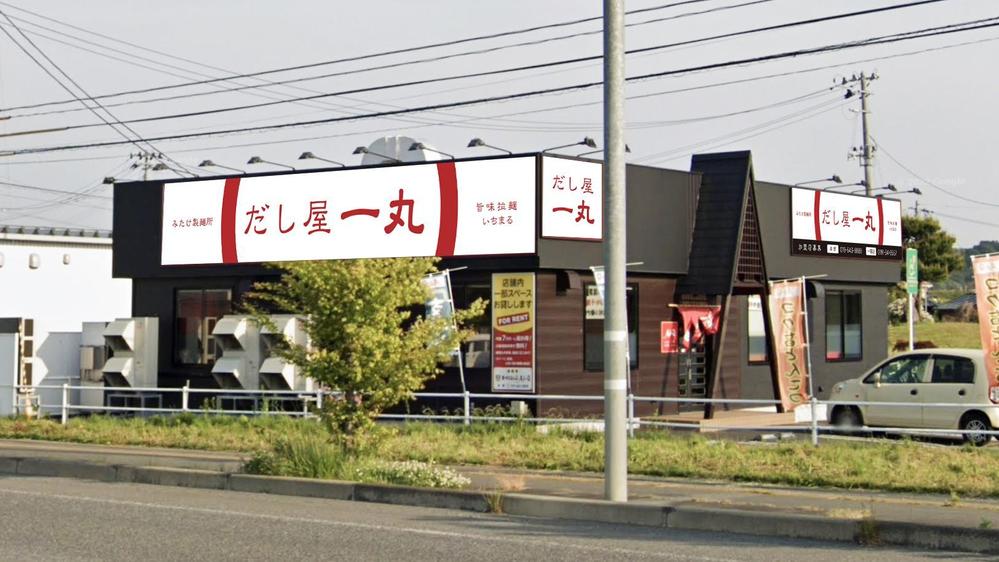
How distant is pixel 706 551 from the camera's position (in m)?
10.7

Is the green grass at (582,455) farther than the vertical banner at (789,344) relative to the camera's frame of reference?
No

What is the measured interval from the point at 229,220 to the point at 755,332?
12789 mm

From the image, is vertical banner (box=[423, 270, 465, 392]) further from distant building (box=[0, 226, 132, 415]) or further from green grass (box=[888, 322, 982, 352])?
green grass (box=[888, 322, 982, 352])

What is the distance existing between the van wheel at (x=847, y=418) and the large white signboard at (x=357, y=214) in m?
6.35

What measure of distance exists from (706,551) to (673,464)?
6507 mm

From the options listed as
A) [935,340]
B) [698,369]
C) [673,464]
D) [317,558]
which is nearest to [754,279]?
[698,369]

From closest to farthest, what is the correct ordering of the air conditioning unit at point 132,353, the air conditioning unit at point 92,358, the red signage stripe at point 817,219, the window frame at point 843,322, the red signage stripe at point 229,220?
the red signage stripe at point 229,220 → the air conditioning unit at point 132,353 → the air conditioning unit at point 92,358 → the red signage stripe at point 817,219 → the window frame at point 843,322

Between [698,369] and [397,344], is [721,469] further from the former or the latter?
[698,369]

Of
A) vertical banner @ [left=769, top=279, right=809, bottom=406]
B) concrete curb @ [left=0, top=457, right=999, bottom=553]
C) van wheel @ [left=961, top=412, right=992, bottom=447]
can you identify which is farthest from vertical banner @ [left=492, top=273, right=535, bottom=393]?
concrete curb @ [left=0, top=457, right=999, bottom=553]

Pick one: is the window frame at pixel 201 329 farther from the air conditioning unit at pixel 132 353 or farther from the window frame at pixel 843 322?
the window frame at pixel 843 322

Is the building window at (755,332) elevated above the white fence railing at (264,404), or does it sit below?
above

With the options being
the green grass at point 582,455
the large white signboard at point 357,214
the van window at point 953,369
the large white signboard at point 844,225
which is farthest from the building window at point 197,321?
the van window at point 953,369

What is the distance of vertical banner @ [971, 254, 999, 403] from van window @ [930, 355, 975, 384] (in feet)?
6.68

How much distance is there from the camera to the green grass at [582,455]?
1548 centimetres
